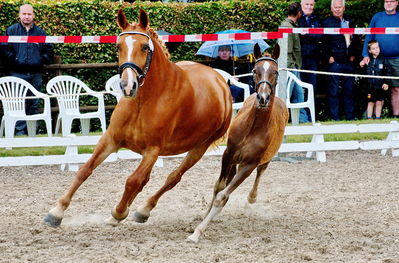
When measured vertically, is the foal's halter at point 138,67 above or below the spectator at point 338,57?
above

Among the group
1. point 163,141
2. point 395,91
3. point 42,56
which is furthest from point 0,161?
point 395,91

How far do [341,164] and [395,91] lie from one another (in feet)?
12.2

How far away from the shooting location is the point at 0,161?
10422 mm

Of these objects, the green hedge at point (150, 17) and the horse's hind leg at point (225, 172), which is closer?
the horse's hind leg at point (225, 172)

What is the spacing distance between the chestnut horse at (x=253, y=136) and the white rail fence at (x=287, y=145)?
2.73 meters

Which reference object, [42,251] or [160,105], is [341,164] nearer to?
[160,105]

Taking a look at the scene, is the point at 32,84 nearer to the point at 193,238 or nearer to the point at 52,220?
the point at 52,220

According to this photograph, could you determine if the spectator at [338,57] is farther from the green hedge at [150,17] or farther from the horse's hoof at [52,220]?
the horse's hoof at [52,220]

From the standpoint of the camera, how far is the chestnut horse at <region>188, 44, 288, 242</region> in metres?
7.05

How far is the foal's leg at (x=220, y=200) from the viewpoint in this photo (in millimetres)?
6757

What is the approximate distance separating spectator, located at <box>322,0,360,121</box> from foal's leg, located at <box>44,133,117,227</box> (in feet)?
26.7

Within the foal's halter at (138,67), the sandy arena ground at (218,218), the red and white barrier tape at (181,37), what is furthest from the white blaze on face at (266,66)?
the red and white barrier tape at (181,37)

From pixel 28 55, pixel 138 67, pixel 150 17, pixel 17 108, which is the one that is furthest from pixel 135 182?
pixel 150 17

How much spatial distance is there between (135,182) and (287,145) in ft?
17.0
